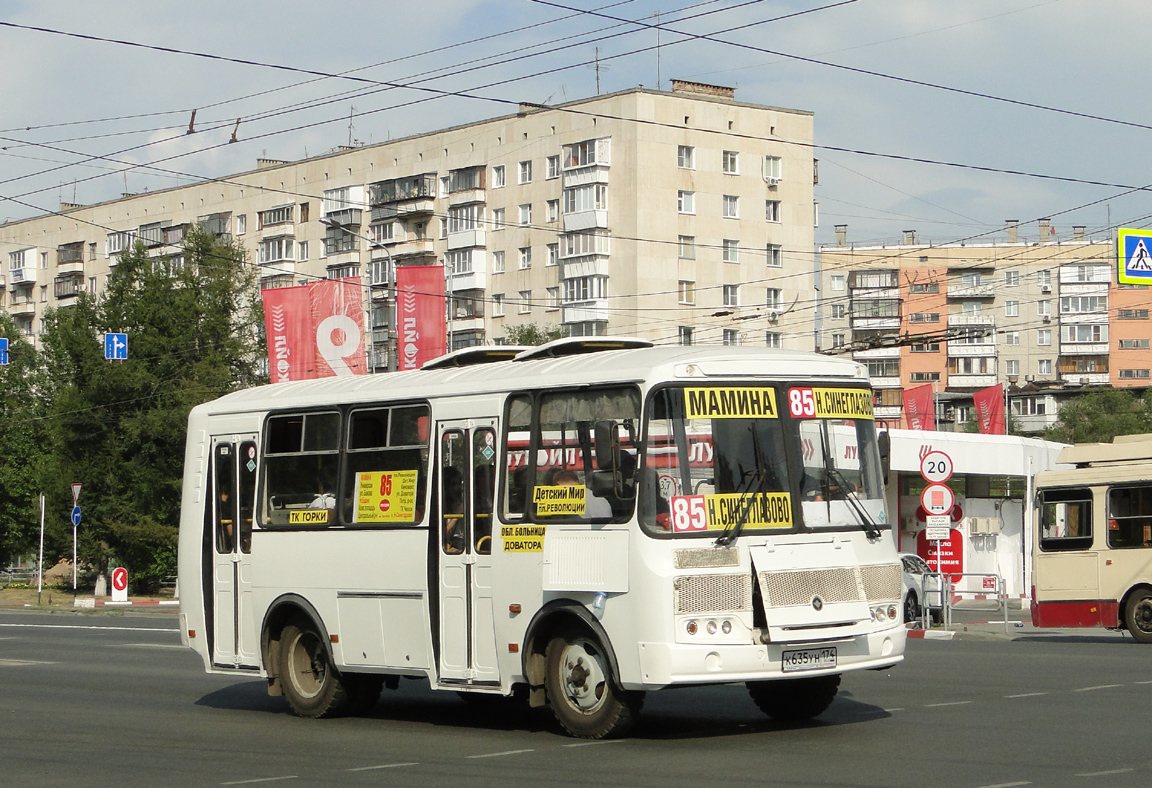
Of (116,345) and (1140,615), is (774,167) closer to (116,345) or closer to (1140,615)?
(116,345)

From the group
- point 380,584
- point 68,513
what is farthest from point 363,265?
point 380,584

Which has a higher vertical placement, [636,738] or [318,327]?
[318,327]

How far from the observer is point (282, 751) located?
484 inches

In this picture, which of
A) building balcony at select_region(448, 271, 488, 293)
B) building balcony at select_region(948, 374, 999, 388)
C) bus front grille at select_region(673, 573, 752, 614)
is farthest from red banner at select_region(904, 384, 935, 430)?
building balcony at select_region(948, 374, 999, 388)

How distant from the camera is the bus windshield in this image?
38.6 ft

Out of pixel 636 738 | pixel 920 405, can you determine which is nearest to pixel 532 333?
pixel 920 405

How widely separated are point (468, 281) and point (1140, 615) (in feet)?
199

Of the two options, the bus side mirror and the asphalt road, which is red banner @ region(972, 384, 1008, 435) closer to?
the asphalt road

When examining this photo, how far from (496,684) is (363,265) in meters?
76.9

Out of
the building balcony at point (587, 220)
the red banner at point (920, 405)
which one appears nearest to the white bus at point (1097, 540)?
the red banner at point (920, 405)

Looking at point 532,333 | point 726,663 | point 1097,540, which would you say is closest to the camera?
point 726,663

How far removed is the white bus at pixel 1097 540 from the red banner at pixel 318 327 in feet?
56.6

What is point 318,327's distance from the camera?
127 feet

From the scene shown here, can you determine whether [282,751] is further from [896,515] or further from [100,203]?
[100,203]
